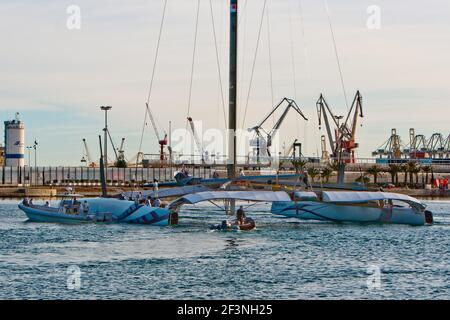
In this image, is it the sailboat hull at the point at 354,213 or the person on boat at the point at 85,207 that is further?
the person on boat at the point at 85,207

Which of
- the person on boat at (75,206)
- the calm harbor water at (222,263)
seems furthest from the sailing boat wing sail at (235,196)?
the person on boat at (75,206)

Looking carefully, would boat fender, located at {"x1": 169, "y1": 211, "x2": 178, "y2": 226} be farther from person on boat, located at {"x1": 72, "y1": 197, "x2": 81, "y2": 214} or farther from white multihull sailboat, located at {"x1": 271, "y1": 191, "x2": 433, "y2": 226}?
person on boat, located at {"x1": 72, "y1": 197, "x2": 81, "y2": 214}

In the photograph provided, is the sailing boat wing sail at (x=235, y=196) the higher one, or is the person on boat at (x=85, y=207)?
the sailing boat wing sail at (x=235, y=196)

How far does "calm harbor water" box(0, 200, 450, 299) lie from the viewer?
47.0 m

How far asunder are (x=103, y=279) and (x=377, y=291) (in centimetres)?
1414

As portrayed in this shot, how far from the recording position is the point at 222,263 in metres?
57.2

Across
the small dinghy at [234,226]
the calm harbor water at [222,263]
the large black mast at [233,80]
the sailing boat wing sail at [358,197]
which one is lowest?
the calm harbor water at [222,263]

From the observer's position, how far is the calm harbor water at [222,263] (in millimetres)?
47000

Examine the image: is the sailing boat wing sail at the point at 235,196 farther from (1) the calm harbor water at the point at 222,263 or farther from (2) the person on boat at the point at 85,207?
(2) the person on boat at the point at 85,207

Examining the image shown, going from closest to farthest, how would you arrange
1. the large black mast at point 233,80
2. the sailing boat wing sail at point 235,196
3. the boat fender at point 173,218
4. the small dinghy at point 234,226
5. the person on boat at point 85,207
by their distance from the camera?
the small dinghy at point 234,226
the sailing boat wing sail at point 235,196
the boat fender at point 173,218
the person on boat at point 85,207
the large black mast at point 233,80

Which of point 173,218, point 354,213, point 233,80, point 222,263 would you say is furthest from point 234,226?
point 233,80

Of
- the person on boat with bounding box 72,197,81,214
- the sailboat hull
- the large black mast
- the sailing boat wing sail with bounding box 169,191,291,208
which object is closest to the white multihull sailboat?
the sailboat hull

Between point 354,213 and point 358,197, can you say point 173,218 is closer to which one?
point 358,197
